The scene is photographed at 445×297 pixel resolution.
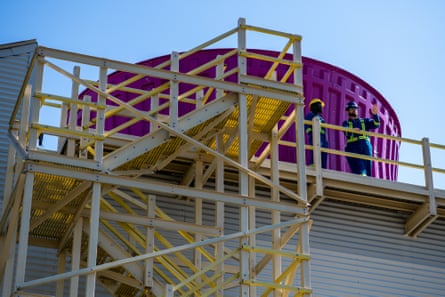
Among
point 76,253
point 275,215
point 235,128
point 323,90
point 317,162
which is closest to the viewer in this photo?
point 76,253

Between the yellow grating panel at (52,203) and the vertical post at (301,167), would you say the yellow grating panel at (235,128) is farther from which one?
the yellow grating panel at (52,203)

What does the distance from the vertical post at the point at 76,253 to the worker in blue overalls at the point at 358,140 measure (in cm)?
817

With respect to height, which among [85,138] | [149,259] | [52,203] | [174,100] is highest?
[174,100]

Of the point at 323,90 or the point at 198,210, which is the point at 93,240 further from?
the point at 323,90

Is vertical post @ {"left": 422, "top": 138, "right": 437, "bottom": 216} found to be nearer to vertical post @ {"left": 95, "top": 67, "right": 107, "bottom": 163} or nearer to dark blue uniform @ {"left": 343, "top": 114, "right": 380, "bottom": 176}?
dark blue uniform @ {"left": 343, "top": 114, "right": 380, "bottom": 176}

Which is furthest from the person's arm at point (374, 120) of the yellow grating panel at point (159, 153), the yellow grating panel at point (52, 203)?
the yellow grating panel at point (52, 203)

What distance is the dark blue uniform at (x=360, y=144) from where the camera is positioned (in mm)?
24625

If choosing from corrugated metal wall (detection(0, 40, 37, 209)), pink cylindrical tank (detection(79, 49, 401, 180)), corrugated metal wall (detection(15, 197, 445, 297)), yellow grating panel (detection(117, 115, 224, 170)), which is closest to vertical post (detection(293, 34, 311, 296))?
yellow grating panel (detection(117, 115, 224, 170))

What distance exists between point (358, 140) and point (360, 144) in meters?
0.12

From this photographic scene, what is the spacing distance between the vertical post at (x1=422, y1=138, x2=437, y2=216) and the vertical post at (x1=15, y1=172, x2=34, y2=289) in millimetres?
10094

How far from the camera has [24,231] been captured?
1669 centimetres

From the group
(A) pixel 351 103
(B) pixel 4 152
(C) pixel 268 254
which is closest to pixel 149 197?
(C) pixel 268 254

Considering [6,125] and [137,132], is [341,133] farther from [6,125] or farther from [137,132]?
[6,125]

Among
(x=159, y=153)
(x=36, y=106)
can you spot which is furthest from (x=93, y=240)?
(x=159, y=153)
